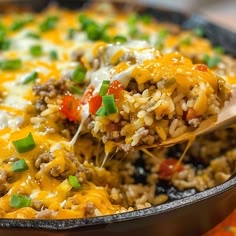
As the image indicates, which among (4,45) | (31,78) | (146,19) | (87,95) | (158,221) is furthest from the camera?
(146,19)

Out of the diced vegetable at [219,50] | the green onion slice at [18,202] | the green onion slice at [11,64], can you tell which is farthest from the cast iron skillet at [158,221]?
the diced vegetable at [219,50]

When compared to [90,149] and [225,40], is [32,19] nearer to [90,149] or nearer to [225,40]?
[225,40]

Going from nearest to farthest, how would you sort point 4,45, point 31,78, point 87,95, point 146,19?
point 87,95, point 31,78, point 4,45, point 146,19

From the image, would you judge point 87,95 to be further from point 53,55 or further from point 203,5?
point 203,5

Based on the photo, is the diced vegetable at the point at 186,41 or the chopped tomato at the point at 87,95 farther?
the diced vegetable at the point at 186,41

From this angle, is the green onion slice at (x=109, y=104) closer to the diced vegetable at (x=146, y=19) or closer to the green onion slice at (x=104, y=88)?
the green onion slice at (x=104, y=88)

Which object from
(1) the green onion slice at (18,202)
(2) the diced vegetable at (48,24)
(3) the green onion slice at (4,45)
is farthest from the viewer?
(2) the diced vegetable at (48,24)

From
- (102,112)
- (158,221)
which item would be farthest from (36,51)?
(158,221)
